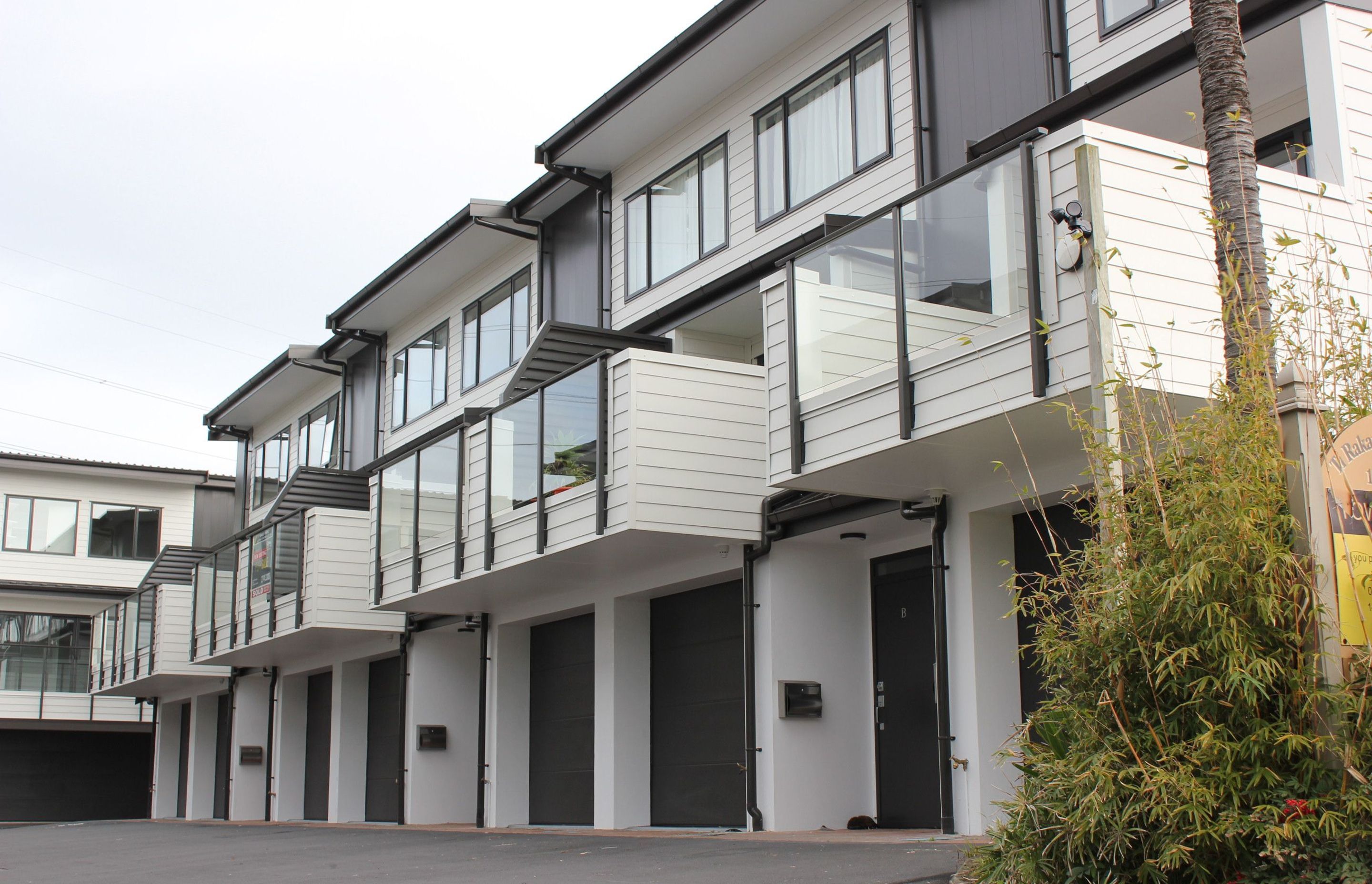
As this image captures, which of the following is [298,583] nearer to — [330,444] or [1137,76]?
[330,444]

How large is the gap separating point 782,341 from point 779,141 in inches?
Result: 183

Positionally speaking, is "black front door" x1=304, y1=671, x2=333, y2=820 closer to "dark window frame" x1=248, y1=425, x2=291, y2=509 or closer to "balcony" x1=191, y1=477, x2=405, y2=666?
"balcony" x1=191, y1=477, x2=405, y2=666

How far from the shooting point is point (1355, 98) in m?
10.3

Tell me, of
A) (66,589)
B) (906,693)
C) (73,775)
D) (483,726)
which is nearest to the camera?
(906,693)

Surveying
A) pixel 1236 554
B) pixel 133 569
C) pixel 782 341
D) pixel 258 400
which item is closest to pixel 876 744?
pixel 782 341

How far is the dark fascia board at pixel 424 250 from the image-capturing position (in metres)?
19.4

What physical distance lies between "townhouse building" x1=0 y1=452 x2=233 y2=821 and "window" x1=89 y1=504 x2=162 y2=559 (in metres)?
0.03

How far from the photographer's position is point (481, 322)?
22.2 meters

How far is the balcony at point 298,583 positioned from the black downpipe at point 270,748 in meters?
0.46

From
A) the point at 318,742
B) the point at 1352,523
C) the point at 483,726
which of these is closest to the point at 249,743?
the point at 318,742

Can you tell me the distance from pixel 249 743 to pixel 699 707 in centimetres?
1584

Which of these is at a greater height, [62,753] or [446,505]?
[446,505]

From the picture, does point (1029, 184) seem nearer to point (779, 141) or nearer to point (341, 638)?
point (779, 141)

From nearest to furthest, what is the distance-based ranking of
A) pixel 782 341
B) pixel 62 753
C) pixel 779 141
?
1. pixel 782 341
2. pixel 779 141
3. pixel 62 753
